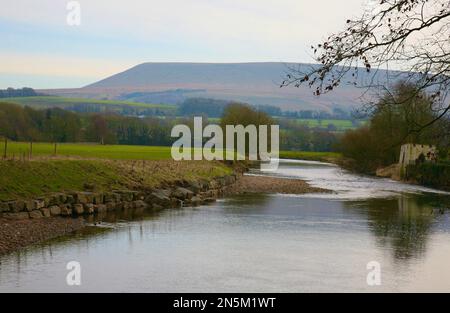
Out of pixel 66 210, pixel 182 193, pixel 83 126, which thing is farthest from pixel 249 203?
pixel 83 126

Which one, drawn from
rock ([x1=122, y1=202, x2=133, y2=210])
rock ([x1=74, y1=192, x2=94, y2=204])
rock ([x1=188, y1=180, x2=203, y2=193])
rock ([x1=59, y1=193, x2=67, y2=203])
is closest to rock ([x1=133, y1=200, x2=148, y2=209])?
rock ([x1=122, y1=202, x2=133, y2=210])

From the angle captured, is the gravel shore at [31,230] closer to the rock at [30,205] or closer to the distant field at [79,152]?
the rock at [30,205]

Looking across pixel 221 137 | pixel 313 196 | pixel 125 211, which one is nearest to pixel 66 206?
pixel 125 211

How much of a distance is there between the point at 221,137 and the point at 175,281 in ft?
260

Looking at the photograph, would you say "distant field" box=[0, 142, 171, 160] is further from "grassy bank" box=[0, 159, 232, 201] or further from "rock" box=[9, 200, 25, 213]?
"rock" box=[9, 200, 25, 213]

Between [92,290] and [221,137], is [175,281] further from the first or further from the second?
[221,137]

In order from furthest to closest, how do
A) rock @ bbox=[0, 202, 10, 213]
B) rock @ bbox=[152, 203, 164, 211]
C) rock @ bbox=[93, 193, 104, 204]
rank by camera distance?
rock @ bbox=[152, 203, 164, 211] → rock @ bbox=[93, 193, 104, 204] → rock @ bbox=[0, 202, 10, 213]

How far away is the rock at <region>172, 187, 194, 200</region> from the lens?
41122mm

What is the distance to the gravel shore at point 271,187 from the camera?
49219mm

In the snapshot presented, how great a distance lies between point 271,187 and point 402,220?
19.7 metres

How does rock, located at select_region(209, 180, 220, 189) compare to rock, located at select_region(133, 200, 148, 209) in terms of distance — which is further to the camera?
rock, located at select_region(209, 180, 220, 189)

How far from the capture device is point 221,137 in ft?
318

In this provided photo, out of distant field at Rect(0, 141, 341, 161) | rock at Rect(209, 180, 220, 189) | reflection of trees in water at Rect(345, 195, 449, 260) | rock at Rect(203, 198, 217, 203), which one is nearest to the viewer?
reflection of trees in water at Rect(345, 195, 449, 260)

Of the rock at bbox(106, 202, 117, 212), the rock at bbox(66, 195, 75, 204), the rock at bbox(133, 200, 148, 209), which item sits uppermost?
the rock at bbox(66, 195, 75, 204)
